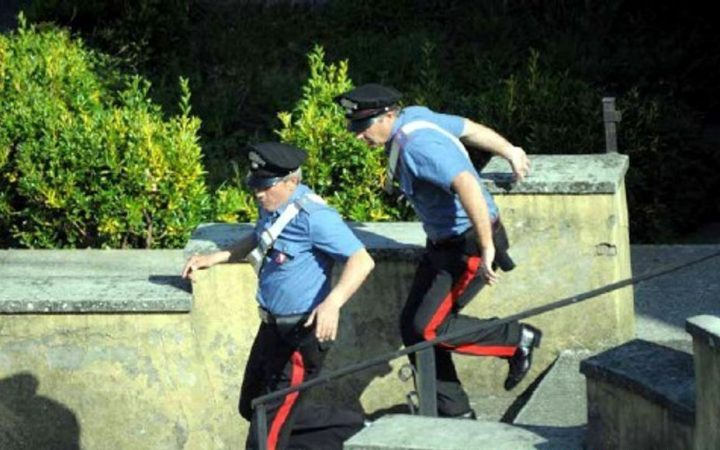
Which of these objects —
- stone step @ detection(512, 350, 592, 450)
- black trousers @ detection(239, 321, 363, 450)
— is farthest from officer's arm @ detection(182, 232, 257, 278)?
stone step @ detection(512, 350, 592, 450)

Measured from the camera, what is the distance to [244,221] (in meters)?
10.1

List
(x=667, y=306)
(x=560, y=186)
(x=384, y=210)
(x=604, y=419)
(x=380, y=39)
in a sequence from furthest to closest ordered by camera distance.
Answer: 1. (x=380, y=39)
2. (x=384, y=210)
3. (x=667, y=306)
4. (x=560, y=186)
5. (x=604, y=419)

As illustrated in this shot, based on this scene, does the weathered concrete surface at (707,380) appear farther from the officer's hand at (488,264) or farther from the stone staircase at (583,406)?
the officer's hand at (488,264)

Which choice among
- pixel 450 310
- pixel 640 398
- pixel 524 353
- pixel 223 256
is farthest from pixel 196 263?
pixel 640 398

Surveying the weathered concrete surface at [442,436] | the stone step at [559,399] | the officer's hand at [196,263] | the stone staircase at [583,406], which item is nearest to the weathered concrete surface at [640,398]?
the stone staircase at [583,406]

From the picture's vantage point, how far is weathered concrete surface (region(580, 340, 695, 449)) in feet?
21.4

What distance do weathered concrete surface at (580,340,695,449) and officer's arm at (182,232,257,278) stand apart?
1.77 metres

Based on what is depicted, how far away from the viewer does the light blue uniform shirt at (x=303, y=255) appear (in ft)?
25.4

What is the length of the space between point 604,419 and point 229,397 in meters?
2.42

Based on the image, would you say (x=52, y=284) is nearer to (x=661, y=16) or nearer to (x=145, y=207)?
(x=145, y=207)

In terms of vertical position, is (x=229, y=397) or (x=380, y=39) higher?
(x=380, y=39)

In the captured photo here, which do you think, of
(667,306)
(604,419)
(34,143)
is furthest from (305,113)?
→ (604,419)

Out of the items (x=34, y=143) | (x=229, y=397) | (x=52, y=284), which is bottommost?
(x=229, y=397)

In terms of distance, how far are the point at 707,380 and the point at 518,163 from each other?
2.37 m
